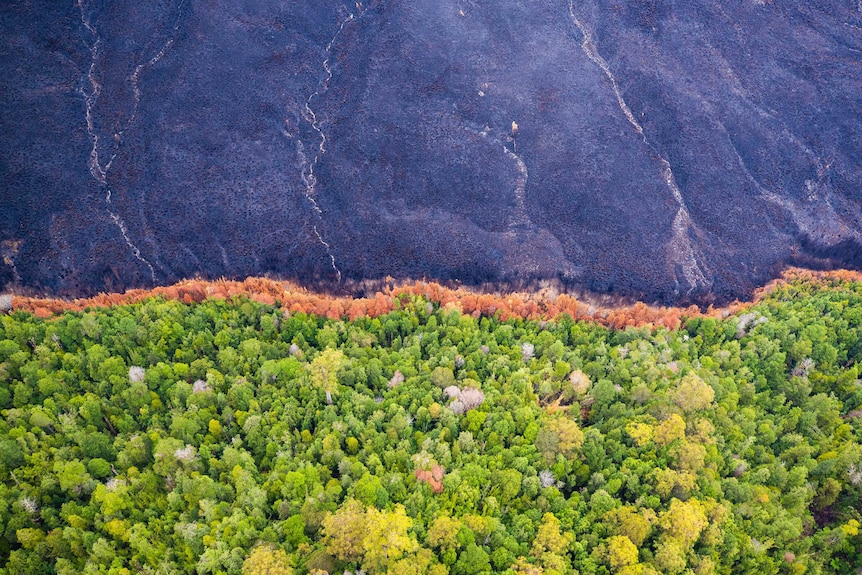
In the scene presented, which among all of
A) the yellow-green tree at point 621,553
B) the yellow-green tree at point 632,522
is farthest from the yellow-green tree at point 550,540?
the yellow-green tree at point 632,522

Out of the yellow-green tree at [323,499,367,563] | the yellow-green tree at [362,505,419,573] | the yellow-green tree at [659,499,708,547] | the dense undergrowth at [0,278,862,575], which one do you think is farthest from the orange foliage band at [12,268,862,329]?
the yellow-green tree at [362,505,419,573]

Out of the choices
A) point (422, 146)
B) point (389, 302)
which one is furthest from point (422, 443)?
point (422, 146)

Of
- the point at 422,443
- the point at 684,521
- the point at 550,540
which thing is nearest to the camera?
the point at 550,540

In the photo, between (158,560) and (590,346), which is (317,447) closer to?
(158,560)

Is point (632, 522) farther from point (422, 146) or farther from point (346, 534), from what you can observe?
point (422, 146)

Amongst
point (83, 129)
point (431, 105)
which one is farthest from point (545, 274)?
point (83, 129)

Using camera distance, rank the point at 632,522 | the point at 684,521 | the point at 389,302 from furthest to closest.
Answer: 1. the point at 389,302
2. the point at 684,521
3. the point at 632,522
